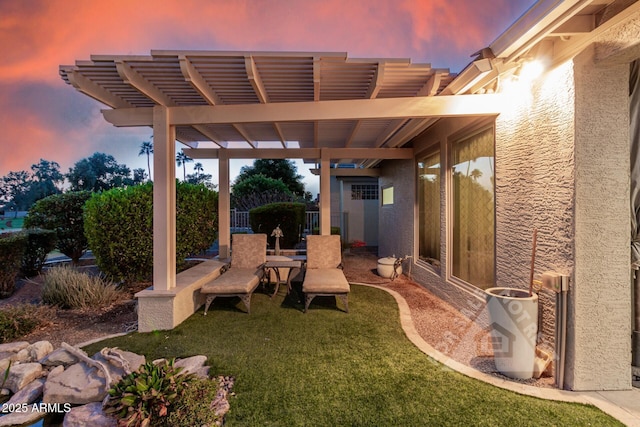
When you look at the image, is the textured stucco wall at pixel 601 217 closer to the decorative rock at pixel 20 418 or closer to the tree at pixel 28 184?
the decorative rock at pixel 20 418

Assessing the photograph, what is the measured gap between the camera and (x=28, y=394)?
2613mm

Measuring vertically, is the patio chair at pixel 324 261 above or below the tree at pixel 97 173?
below

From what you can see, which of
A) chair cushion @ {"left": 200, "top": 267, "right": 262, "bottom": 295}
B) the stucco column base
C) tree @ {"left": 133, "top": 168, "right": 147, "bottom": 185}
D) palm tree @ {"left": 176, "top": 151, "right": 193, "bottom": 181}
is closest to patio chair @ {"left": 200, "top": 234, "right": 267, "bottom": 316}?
chair cushion @ {"left": 200, "top": 267, "right": 262, "bottom": 295}

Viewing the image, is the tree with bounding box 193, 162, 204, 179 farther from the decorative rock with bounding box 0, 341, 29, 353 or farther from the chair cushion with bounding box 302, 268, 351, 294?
the decorative rock with bounding box 0, 341, 29, 353

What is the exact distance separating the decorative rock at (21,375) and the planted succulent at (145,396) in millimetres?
1260

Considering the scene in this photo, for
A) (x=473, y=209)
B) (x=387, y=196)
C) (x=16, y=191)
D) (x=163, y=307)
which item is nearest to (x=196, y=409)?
(x=163, y=307)

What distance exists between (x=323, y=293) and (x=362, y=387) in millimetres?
2176

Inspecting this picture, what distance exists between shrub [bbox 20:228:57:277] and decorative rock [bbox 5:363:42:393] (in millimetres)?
5370

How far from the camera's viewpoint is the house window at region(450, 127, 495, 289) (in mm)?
4289

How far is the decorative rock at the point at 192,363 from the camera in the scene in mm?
2985

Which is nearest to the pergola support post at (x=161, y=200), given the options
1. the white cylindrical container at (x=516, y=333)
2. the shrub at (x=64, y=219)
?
the white cylindrical container at (x=516, y=333)

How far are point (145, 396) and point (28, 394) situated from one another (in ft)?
4.60

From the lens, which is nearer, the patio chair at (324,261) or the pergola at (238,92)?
the pergola at (238,92)

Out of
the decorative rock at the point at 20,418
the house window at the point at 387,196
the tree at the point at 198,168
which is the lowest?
the decorative rock at the point at 20,418
